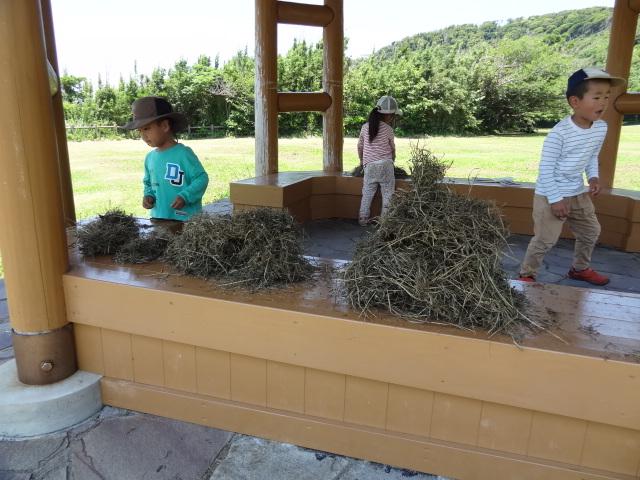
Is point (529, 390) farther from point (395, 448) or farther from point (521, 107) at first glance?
point (521, 107)

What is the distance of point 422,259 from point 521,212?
4.70m

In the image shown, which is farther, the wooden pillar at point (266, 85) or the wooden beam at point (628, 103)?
the wooden pillar at point (266, 85)

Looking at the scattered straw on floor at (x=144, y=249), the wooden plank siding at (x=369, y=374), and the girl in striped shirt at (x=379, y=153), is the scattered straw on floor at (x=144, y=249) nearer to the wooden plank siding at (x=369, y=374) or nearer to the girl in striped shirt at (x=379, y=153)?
the wooden plank siding at (x=369, y=374)

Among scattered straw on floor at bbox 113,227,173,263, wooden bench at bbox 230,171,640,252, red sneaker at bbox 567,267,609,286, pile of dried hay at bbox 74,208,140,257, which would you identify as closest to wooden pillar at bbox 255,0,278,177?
wooden bench at bbox 230,171,640,252

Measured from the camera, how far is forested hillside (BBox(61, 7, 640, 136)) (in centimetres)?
2544

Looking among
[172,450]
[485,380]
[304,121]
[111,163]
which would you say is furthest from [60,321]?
[304,121]

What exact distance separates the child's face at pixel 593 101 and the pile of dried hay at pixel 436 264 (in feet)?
6.02

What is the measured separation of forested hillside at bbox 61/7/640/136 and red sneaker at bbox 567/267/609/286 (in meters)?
22.2

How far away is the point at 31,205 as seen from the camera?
7.58ft

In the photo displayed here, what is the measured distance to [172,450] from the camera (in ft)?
7.64

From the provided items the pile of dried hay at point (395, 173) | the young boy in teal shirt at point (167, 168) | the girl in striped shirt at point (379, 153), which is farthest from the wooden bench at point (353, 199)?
the young boy in teal shirt at point (167, 168)

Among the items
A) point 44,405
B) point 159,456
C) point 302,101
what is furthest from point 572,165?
point 302,101

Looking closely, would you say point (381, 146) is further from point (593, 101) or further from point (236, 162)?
point (236, 162)

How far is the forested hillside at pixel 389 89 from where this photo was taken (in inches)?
1001
